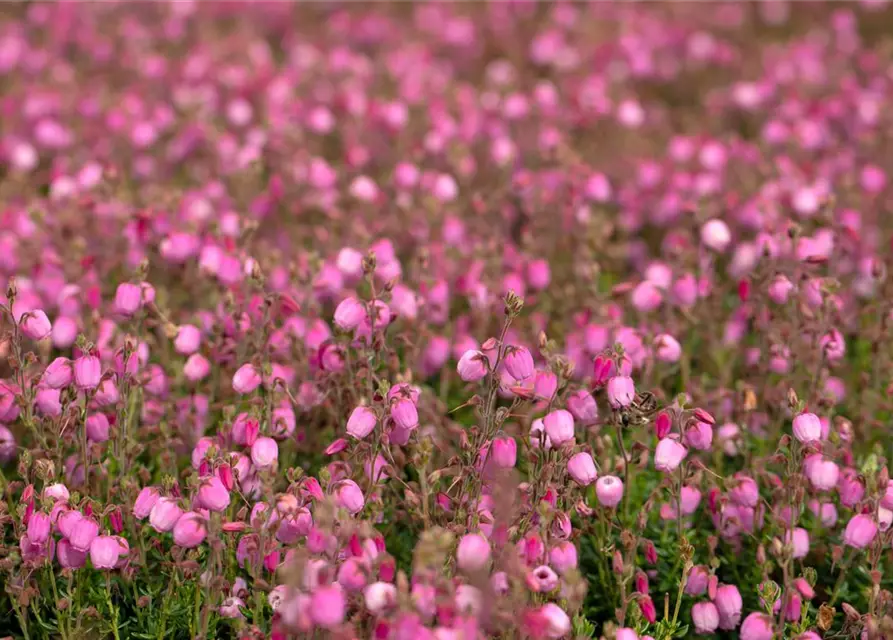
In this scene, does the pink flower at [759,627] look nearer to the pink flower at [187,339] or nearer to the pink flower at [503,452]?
the pink flower at [503,452]

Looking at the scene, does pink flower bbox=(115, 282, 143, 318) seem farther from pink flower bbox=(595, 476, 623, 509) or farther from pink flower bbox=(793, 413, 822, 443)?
pink flower bbox=(793, 413, 822, 443)

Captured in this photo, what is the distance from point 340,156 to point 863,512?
3940 millimetres

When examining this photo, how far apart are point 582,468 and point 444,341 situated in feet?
3.87

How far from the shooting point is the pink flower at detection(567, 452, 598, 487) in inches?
116

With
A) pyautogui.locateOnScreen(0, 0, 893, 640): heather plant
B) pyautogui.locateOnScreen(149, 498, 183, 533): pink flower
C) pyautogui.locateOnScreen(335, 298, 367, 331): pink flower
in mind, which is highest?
pyautogui.locateOnScreen(335, 298, 367, 331): pink flower

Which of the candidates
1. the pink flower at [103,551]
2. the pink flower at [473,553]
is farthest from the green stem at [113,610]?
the pink flower at [473,553]

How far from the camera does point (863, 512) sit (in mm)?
3033

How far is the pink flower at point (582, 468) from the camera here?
116 inches

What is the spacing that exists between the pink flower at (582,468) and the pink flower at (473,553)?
1.58 ft

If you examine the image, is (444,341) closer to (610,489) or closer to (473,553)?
(610,489)

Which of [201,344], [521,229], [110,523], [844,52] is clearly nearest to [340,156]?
[521,229]

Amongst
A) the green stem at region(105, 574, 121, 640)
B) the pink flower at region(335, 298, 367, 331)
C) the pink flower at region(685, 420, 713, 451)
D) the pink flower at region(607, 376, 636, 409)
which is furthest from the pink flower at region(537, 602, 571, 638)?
the green stem at region(105, 574, 121, 640)

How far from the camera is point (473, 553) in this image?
255cm

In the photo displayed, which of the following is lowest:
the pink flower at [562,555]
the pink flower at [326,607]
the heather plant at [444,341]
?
the heather plant at [444,341]
